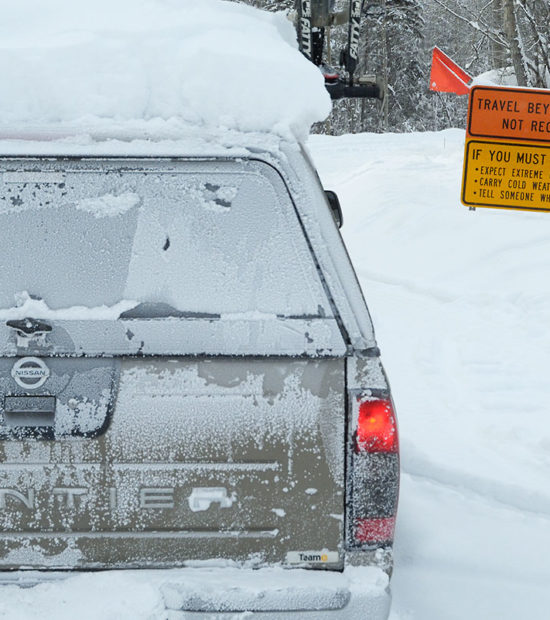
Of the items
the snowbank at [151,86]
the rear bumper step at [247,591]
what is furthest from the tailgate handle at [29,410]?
the snowbank at [151,86]

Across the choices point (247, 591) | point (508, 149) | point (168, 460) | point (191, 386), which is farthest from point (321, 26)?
point (247, 591)

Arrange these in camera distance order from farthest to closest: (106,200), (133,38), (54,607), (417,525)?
(417,525) < (133,38) < (106,200) < (54,607)

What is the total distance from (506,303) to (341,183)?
8334 mm

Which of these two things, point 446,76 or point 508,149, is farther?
point 446,76

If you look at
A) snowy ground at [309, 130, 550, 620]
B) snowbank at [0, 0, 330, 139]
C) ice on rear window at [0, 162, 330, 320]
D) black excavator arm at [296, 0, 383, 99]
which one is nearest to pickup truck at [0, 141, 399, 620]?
ice on rear window at [0, 162, 330, 320]

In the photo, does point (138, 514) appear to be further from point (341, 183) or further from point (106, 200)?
point (341, 183)

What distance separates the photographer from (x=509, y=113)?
5785 mm

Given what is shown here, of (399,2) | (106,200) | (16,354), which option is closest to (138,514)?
(16,354)

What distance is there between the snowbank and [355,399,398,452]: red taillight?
2.72 ft

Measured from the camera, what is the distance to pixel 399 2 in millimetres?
43375

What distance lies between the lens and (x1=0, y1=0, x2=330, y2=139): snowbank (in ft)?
8.02

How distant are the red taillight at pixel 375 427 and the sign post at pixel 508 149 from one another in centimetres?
391

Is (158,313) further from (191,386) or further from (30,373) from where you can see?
(30,373)

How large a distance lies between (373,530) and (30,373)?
1062 mm
